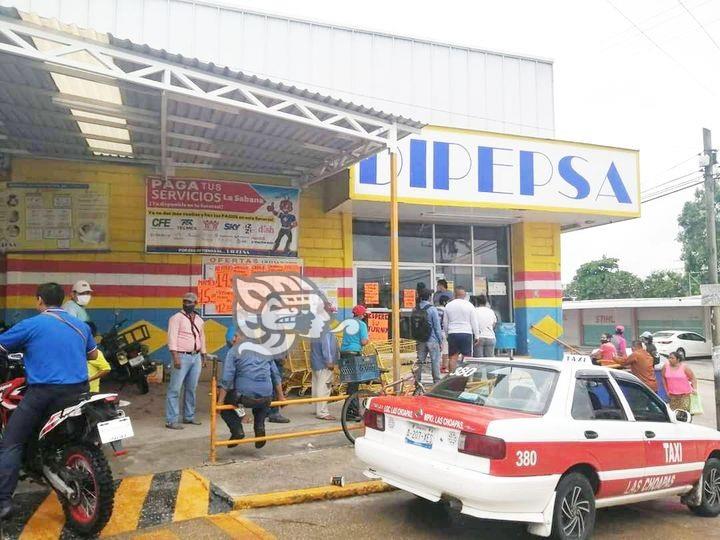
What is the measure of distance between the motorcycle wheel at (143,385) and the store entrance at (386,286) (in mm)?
4841

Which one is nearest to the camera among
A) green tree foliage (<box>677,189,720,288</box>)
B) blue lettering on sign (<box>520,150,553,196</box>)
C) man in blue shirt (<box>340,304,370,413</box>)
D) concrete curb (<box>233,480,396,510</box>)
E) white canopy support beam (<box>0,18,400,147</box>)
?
concrete curb (<box>233,480,396,510</box>)

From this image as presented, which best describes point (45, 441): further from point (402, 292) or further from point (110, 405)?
point (402, 292)

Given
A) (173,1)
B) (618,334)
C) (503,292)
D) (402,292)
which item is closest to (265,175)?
(402,292)

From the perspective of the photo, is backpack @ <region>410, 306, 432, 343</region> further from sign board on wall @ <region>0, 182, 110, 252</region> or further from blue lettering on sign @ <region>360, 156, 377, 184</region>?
sign board on wall @ <region>0, 182, 110, 252</region>

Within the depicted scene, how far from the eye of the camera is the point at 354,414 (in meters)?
7.95

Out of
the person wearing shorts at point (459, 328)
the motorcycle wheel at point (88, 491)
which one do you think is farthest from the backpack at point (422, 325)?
the motorcycle wheel at point (88, 491)

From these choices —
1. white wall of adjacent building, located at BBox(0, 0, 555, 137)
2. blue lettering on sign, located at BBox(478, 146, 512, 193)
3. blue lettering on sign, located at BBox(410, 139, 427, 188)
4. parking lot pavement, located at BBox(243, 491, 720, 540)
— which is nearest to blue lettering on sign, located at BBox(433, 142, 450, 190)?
blue lettering on sign, located at BBox(410, 139, 427, 188)

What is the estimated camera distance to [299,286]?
11.7 m

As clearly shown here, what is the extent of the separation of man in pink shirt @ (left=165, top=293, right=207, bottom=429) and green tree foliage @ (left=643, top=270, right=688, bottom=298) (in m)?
47.7

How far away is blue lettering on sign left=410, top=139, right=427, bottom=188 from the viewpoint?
10977mm

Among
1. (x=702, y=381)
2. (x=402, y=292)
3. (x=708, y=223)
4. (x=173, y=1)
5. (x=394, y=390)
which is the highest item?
(x=173, y=1)

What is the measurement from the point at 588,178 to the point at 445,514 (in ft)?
30.6

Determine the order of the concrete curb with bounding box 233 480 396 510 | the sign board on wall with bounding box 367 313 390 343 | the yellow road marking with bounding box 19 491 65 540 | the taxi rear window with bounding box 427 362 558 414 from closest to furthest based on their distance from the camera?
the yellow road marking with bounding box 19 491 65 540 < the taxi rear window with bounding box 427 362 558 414 < the concrete curb with bounding box 233 480 396 510 < the sign board on wall with bounding box 367 313 390 343

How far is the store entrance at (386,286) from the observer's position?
42.0 feet
